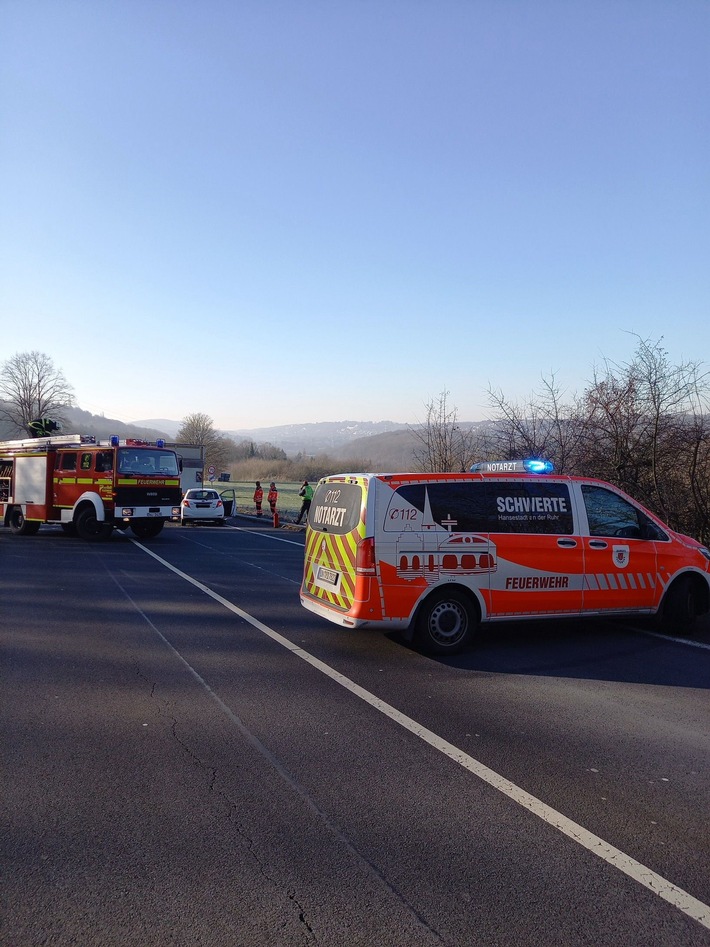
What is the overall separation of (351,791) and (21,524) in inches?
843

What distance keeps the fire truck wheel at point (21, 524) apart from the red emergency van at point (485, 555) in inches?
663

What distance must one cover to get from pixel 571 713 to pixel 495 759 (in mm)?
1297

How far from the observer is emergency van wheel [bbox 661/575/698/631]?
9.02 meters

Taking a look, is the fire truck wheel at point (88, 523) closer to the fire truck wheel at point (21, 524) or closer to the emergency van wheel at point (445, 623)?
the fire truck wheel at point (21, 524)

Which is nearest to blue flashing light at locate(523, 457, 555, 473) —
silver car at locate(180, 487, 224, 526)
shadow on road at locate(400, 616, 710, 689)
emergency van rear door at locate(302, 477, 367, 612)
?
shadow on road at locate(400, 616, 710, 689)

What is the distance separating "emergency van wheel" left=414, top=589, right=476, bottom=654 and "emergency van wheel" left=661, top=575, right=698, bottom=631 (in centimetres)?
256

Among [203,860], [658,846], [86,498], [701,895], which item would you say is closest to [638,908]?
[701,895]

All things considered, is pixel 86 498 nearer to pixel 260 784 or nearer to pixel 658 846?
pixel 260 784

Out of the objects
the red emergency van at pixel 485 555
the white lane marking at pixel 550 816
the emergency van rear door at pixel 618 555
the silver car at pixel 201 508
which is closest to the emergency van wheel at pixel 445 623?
the red emergency van at pixel 485 555

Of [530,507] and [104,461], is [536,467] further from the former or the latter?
[104,461]

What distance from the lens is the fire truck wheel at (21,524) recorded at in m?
23.2

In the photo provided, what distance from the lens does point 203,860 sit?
3.67 m

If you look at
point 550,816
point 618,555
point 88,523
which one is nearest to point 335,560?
point 618,555

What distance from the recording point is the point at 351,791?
451 cm
